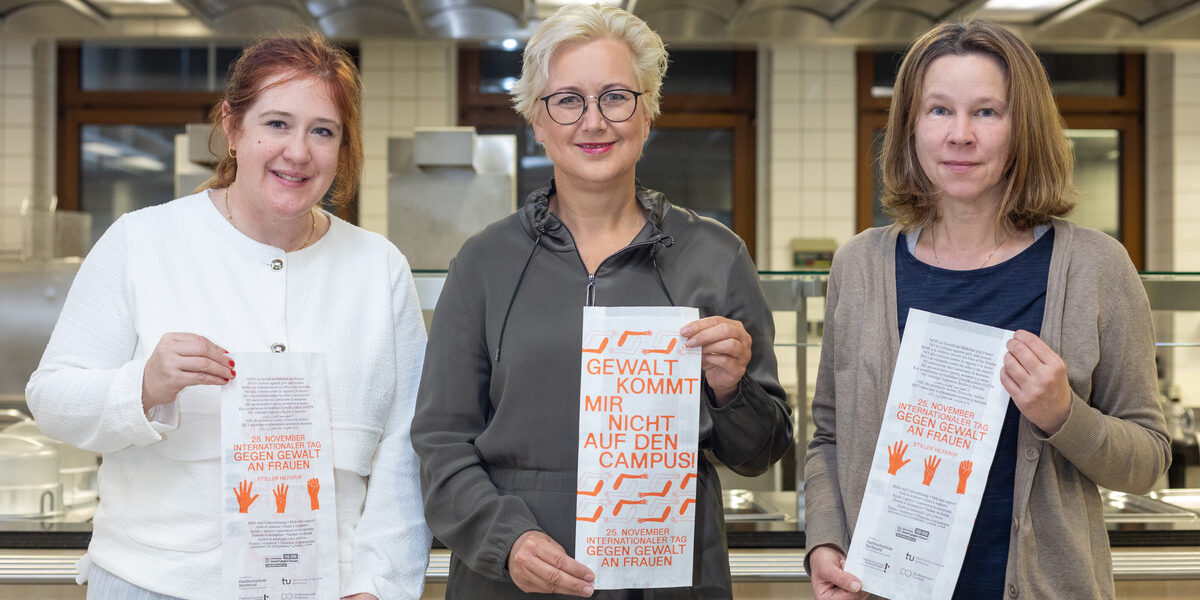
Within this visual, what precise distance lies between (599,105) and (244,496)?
0.66 m

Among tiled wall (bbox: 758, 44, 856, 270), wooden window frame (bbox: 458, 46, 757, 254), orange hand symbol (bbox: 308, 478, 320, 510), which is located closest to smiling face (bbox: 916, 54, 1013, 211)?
orange hand symbol (bbox: 308, 478, 320, 510)

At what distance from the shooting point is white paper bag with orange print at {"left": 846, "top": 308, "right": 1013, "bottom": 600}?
1.13m

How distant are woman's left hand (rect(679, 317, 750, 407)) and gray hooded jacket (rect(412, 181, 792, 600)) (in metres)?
0.03

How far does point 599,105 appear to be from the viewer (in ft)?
4.13

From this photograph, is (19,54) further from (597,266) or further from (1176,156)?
(1176,156)

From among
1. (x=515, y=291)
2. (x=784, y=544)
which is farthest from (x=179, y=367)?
(x=784, y=544)

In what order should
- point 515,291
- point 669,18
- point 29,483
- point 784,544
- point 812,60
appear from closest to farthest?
point 515,291 < point 784,544 < point 29,483 < point 669,18 < point 812,60

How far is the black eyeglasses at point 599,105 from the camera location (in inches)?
49.6

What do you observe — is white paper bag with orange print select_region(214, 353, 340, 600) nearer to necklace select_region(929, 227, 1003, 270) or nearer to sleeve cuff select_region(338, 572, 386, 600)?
sleeve cuff select_region(338, 572, 386, 600)

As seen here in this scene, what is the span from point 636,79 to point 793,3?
1.91m

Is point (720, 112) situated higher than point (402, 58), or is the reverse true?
point (402, 58)

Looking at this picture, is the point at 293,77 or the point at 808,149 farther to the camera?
the point at 808,149

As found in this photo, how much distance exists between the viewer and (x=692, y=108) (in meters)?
5.46

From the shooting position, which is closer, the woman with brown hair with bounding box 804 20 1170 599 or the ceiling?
the woman with brown hair with bounding box 804 20 1170 599
